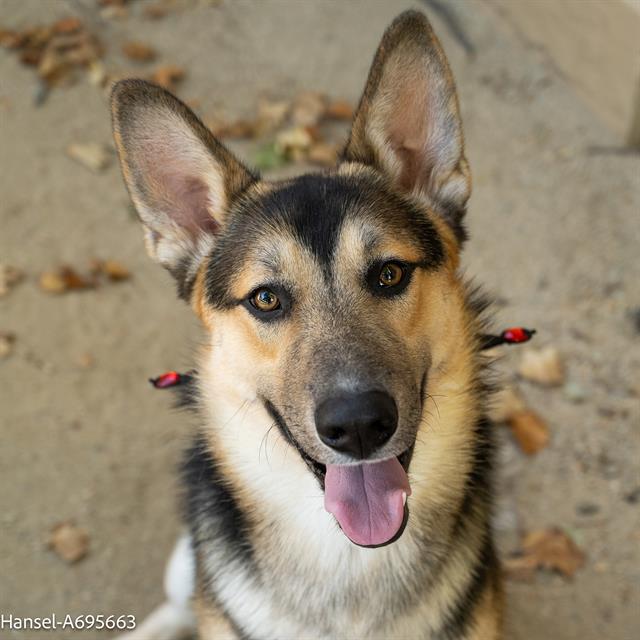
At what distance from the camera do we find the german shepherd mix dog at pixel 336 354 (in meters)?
2.73

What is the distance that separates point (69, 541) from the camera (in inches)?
173

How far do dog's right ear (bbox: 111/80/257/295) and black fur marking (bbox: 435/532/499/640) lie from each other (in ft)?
5.33

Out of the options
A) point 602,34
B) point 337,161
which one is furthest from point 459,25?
point 337,161

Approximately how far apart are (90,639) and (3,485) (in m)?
1.10

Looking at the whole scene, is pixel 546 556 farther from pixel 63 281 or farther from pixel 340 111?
pixel 340 111

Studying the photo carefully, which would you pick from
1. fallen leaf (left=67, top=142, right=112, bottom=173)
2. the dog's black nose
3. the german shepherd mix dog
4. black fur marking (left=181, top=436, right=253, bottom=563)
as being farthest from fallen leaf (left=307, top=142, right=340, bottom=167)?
the dog's black nose

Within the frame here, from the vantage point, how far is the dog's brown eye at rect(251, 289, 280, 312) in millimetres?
2854

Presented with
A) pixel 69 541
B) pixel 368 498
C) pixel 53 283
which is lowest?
pixel 69 541

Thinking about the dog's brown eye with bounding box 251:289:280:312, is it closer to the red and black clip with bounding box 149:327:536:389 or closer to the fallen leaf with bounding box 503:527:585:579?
the red and black clip with bounding box 149:327:536:389

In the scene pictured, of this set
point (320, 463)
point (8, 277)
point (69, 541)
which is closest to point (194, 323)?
point (8, 277)

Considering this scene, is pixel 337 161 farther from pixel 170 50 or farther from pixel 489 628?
pixel 170 50

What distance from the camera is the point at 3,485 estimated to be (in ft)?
15.3

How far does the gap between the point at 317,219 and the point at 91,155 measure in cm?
410

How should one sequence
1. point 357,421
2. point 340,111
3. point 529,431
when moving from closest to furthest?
point 357,421
point 529,431
point 340,111
